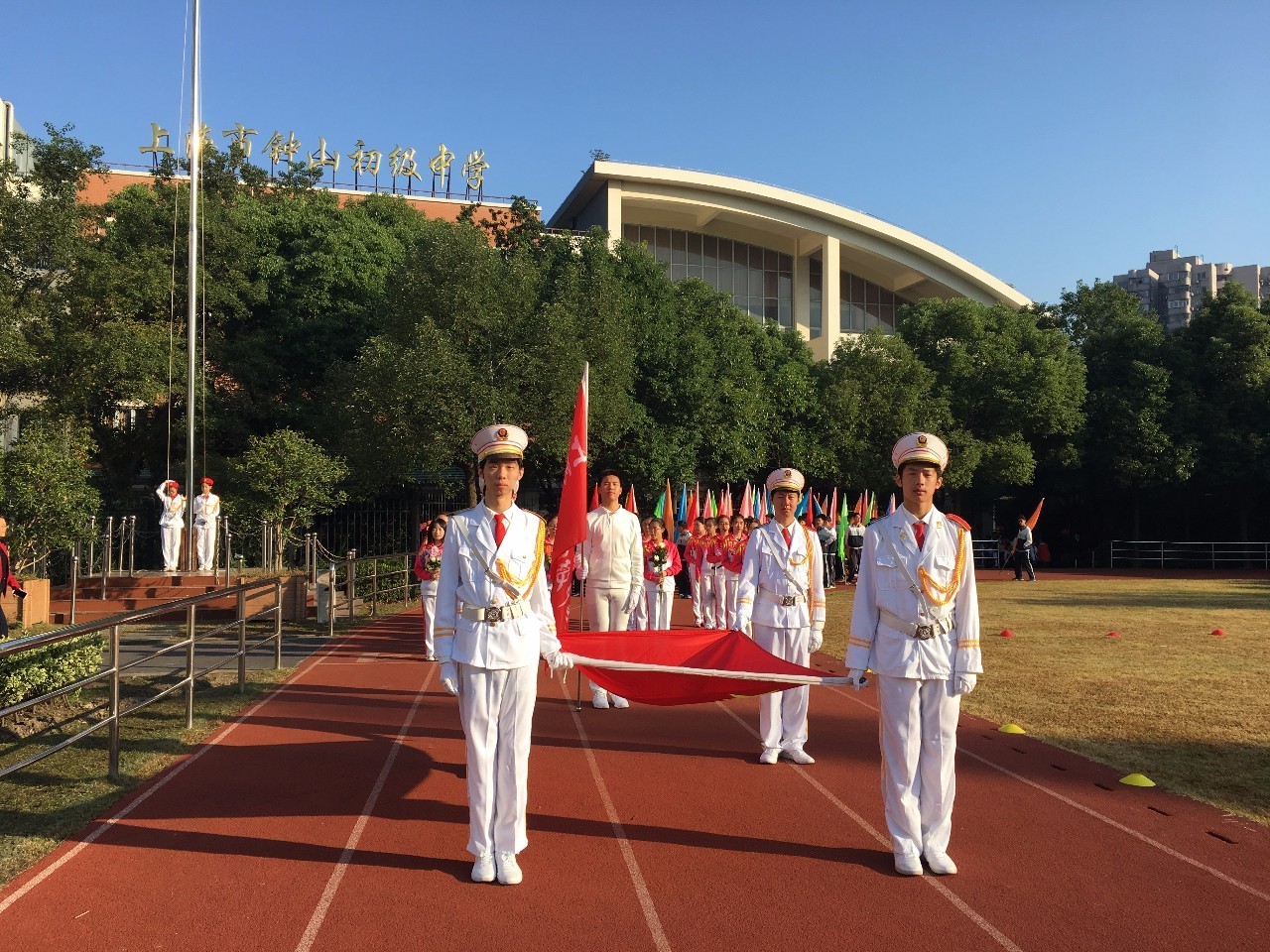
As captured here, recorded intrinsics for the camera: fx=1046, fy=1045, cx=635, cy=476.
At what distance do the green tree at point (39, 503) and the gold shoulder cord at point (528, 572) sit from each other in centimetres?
1554

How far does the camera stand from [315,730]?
26.6ft

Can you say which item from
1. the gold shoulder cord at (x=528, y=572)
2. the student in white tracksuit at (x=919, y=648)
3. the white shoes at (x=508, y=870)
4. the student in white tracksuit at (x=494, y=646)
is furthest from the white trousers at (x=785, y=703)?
the white shoes at (x=508, y=870)

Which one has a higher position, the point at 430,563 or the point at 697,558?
the point at 430,563

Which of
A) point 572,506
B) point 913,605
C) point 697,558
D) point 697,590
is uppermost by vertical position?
point 572,506

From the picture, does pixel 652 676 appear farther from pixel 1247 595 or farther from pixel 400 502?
pixel 400 502

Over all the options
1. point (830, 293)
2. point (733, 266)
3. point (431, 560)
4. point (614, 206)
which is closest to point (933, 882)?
point (431, 560)

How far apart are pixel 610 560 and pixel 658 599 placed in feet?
12.4

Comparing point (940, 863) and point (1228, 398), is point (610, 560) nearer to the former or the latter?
point (940, 863)

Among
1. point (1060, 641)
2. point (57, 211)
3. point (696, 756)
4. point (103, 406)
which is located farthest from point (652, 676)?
point (103, 406)

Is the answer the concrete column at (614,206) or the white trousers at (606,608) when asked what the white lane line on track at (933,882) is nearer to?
the white trousers at (606,608)

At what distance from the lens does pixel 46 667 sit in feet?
24.3

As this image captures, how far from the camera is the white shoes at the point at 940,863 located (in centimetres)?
485

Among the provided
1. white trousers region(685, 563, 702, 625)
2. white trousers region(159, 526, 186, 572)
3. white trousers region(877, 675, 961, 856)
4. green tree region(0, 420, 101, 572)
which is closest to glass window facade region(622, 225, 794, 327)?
white trousers region(159, 526, 186, 572)

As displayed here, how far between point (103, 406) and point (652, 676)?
2309 centimetres
